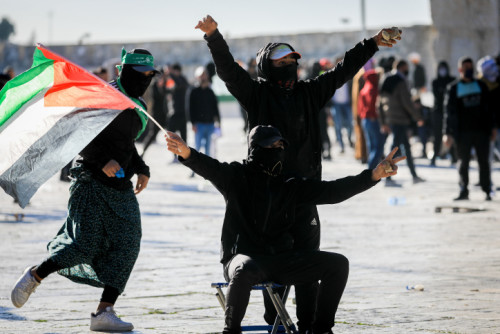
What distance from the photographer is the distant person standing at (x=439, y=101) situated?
63.1ft

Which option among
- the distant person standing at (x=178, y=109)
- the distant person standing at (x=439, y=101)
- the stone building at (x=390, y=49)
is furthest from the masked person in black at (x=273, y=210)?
the stone building at (x=390, y=49)

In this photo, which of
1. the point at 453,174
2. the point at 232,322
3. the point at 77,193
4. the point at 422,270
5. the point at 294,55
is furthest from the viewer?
the point at 453,174

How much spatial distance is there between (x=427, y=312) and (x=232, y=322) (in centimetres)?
183

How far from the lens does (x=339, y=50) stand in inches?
1822

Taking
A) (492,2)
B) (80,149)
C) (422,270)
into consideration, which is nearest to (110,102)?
(80,149)

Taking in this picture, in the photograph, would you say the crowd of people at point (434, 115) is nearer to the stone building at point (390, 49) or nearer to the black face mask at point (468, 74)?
the black face mask at point (468, 74)

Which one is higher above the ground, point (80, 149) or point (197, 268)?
point (80, 149)

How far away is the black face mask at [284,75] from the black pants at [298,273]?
1096mm

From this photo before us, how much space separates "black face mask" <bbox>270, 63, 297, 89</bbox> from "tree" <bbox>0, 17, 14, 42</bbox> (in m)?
99.0

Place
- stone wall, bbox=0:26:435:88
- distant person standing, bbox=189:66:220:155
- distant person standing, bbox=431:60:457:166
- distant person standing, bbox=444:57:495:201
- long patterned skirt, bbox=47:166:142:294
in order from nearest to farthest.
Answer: long patterned skirt, bbox=47:166:142:294 < distant person standing, bbox=444:57:495:201 < distant person standing, bbox=189:66:220:155 < distant person standing, bbox=431:60:457:166 < stone wall, bbox=0:26:435:88

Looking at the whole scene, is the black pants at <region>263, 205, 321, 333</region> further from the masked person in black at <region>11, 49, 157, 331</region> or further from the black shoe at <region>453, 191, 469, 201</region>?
the black shoe at <region>453, 191, 469, 201</region>

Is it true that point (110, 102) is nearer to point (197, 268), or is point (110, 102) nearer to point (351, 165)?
point (197, 268)

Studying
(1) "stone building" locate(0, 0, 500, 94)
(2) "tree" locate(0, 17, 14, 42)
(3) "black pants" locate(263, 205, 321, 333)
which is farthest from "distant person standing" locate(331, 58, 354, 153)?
(2) "tree" locate(0, 17, 14, 42)

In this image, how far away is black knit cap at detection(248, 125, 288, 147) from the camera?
5.37 m
